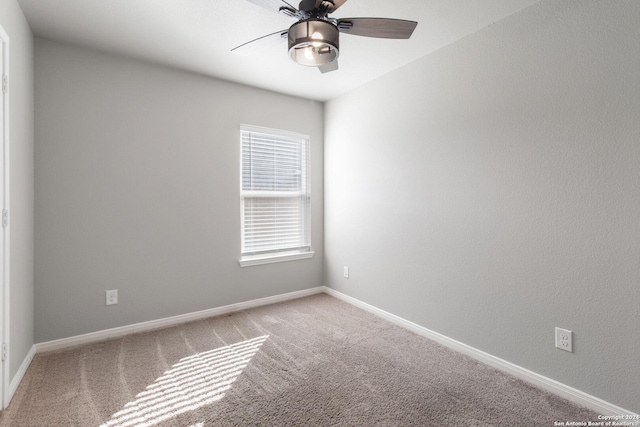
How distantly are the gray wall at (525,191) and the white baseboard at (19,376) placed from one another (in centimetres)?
288

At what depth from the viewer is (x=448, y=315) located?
102 inches

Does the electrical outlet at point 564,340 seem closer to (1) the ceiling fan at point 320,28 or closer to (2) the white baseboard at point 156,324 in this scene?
(1) the ceiling fan at point 320,28

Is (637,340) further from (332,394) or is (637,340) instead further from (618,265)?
(332,394)

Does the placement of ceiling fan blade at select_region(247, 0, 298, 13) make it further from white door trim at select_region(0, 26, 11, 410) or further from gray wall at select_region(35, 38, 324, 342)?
gray wall at select_region(35, 38, 324, 342)

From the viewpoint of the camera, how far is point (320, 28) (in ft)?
5.07

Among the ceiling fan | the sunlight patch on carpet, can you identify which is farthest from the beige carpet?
the ceiling fan

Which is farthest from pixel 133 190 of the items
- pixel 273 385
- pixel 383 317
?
pixel 383 317

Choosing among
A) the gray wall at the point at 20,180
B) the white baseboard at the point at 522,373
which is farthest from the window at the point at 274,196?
the gray wall at the point at 20,180

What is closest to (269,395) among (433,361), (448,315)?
(433,361)

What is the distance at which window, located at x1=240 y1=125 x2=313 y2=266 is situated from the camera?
3492 mm

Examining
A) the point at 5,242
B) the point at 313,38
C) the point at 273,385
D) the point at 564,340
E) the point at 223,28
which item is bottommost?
the point at 273,385

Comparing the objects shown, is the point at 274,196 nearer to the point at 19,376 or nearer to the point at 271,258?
the point at 271,258

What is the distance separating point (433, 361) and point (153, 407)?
6.32ft

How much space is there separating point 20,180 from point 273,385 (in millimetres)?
2202
